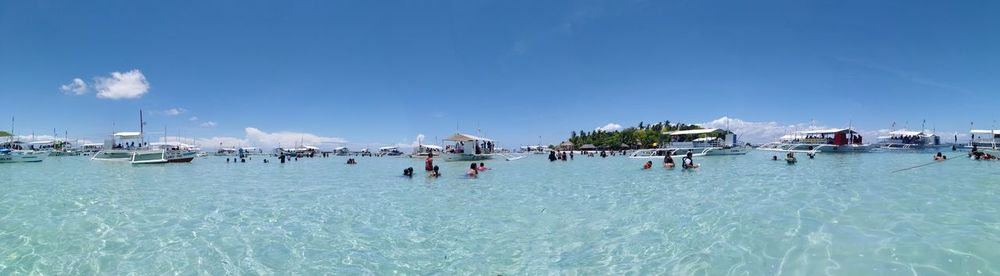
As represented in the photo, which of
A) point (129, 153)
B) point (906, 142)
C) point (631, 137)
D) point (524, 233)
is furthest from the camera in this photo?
point (631, 137)

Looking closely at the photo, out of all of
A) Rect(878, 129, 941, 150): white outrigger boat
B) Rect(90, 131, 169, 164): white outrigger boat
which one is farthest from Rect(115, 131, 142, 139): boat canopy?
Rect(878, 129, 941, 150): white outrigger boat

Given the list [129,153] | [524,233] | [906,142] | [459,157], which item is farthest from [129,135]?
[906,142]

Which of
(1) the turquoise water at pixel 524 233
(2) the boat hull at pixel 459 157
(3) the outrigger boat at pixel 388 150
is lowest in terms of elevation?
(1) the turquoise water at pixel 524 233

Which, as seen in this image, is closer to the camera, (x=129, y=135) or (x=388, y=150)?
(x=129, y=135)

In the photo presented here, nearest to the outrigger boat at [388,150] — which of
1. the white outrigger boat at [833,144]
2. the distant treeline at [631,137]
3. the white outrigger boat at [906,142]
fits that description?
the distant treeline at [631,137]

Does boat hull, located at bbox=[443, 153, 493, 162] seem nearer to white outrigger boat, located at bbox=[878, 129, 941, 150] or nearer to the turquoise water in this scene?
the turquoise water

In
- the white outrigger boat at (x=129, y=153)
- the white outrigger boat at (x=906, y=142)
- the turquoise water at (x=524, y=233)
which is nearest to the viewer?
the turquoise water at (x=524, y=233)

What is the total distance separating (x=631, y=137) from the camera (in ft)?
356

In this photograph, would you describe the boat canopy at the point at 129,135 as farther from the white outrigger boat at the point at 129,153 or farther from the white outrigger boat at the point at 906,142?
the white outrigger boat at the point at 906,142

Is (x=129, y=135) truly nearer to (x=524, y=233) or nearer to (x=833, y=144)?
(x=524, y=233)

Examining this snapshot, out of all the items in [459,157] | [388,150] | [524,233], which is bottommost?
[524,233]

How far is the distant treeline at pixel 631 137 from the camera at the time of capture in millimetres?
102625

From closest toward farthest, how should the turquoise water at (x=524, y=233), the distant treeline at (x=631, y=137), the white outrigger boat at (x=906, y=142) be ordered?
the turquoise water at (x=524, y=233) < the white outrigger boat at (x=906, y=142) < the distant treeline at (x=631, y=137)

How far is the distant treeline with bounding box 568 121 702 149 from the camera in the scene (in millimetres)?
102625
